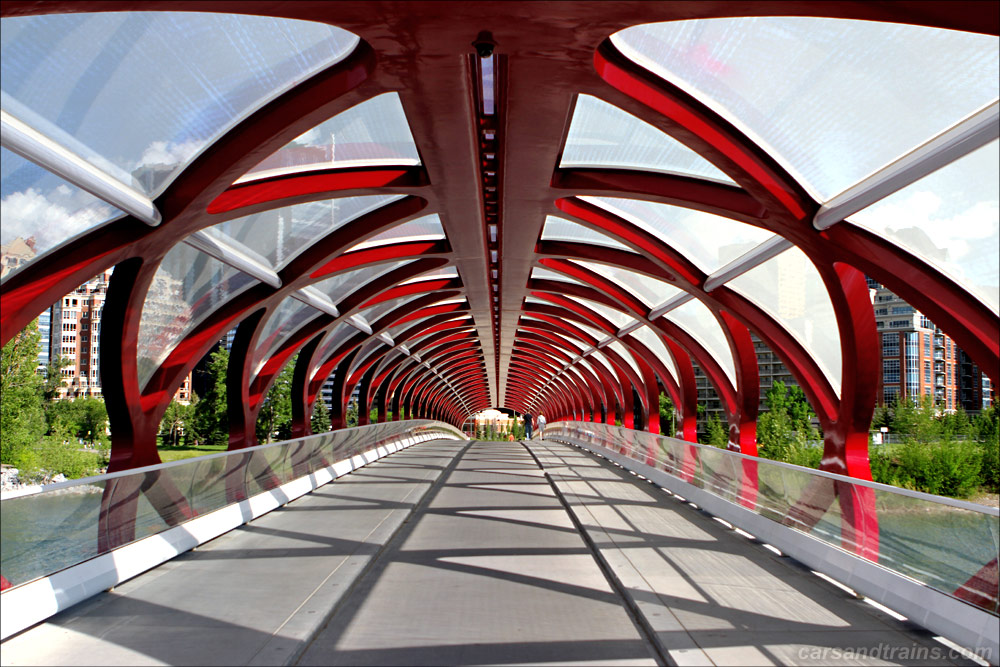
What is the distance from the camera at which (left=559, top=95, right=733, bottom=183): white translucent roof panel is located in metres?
9.70

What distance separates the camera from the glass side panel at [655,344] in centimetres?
2651

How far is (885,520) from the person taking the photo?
264 inches

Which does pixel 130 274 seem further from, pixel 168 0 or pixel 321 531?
pixel 168 0

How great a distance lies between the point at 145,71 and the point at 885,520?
314 inches

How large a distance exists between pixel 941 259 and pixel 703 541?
4.49 metres

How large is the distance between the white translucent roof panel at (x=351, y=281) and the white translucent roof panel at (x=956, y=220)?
12.1 m

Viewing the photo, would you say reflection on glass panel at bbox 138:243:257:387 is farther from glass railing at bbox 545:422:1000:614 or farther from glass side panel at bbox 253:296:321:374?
glass railing at bbox 545:422:1000:614

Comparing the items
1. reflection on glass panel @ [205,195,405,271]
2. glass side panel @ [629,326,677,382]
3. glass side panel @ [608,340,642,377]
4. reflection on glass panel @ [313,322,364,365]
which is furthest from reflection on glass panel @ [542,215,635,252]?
glass side panel @ [608,340,642,377]

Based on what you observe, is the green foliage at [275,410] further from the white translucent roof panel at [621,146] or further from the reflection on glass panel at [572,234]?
the white translucent roof panel at [621,146]

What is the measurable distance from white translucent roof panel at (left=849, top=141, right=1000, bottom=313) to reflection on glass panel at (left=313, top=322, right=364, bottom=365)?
1885 centimetres

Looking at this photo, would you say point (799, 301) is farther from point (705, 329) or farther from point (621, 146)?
point (621, 146)

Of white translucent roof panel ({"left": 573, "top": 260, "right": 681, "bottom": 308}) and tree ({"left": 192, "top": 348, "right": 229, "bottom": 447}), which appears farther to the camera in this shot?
tree ({"left": 192, "top": 348, "right": 229, "bottom": 447})

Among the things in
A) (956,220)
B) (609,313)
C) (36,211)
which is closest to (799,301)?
(956,220)

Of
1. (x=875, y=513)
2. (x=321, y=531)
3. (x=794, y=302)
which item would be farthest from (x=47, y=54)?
(x=794, y=302)
